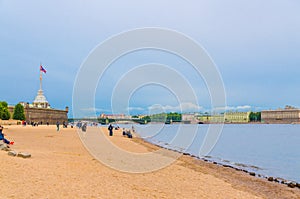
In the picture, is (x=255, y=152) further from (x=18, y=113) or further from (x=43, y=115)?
(x=43, y=115)

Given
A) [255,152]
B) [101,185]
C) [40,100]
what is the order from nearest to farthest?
1. [101,185]
2. [255,152]
3. [40,100]

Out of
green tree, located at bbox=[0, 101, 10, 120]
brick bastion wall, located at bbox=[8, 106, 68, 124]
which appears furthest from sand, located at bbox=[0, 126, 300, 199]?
brick bastion wall, located at bbox=[8, 106, 68, 124]

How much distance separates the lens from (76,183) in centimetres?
1121

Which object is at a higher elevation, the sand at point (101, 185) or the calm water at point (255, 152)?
the sand at point (101, 185)

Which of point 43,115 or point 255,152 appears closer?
point 255,152

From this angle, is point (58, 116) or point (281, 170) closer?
point (281, 170)

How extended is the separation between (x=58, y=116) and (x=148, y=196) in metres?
159

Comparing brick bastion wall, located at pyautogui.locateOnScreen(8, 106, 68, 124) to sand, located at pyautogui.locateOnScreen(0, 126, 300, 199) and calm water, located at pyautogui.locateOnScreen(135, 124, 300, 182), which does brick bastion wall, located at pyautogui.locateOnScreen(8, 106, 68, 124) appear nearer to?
calm water, located at pyautogui.locateOnScreen(135, 124, 300, 182)

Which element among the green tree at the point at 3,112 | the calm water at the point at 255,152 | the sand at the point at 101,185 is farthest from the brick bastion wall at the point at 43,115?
the sand at the point at 101,185

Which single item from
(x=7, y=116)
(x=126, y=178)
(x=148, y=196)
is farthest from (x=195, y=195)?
(x=7, y=116)

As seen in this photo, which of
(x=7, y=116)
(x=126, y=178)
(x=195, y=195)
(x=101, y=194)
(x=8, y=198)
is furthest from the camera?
(x=7, y=116)

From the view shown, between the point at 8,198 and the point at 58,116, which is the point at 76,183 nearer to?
the point at 8,198

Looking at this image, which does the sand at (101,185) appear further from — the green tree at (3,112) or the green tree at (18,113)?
the green tree at (18,113)

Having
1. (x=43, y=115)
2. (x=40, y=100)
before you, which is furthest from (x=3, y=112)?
(x=40, y=100)
